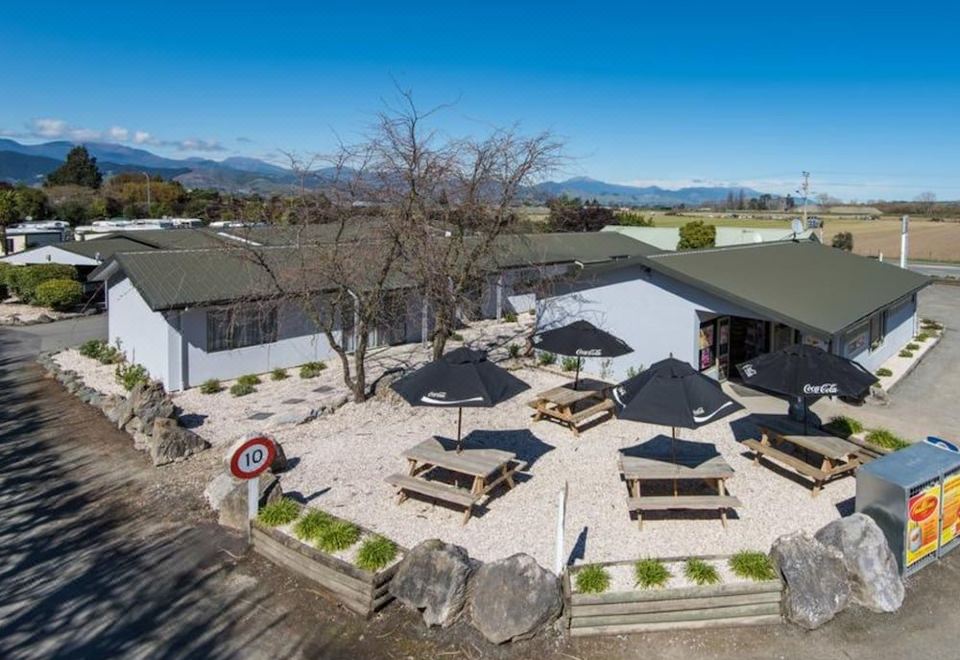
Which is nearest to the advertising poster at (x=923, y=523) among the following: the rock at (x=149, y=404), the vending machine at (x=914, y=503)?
the vending machine at (x=914, y=503)

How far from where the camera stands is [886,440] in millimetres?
12258

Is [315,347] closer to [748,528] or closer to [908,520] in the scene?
[748,528]

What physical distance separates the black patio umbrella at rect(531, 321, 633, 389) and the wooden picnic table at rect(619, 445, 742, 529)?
3.13 metres

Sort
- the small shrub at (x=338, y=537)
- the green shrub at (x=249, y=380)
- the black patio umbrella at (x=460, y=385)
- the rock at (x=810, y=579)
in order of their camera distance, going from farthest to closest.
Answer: the green shrub at (x=249, y=380) → the black patio umbrella at (x=460, y=385) → the small shrub at (x=338, y=537) → the rock at (x=810, y=579)

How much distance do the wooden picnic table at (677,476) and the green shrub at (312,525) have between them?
4.19 meters

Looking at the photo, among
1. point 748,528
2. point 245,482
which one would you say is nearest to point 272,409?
point 245,482

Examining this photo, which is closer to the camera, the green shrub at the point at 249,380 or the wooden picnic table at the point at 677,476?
the wooden picnic table at the point at 677,476

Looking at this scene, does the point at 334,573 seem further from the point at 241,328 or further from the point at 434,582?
the point at 241,328

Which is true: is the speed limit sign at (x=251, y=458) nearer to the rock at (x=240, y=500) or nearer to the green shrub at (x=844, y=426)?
the rock at (x=240, y=500)

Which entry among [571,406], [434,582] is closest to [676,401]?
[434,582]

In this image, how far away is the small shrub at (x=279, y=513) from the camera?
350 inches

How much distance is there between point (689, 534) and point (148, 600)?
7.06m

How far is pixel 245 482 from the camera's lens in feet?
30.9

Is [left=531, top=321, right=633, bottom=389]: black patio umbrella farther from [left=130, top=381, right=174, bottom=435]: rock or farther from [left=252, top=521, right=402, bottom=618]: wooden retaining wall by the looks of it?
[left=130, top=381, right=174, bottom=435]: rock
